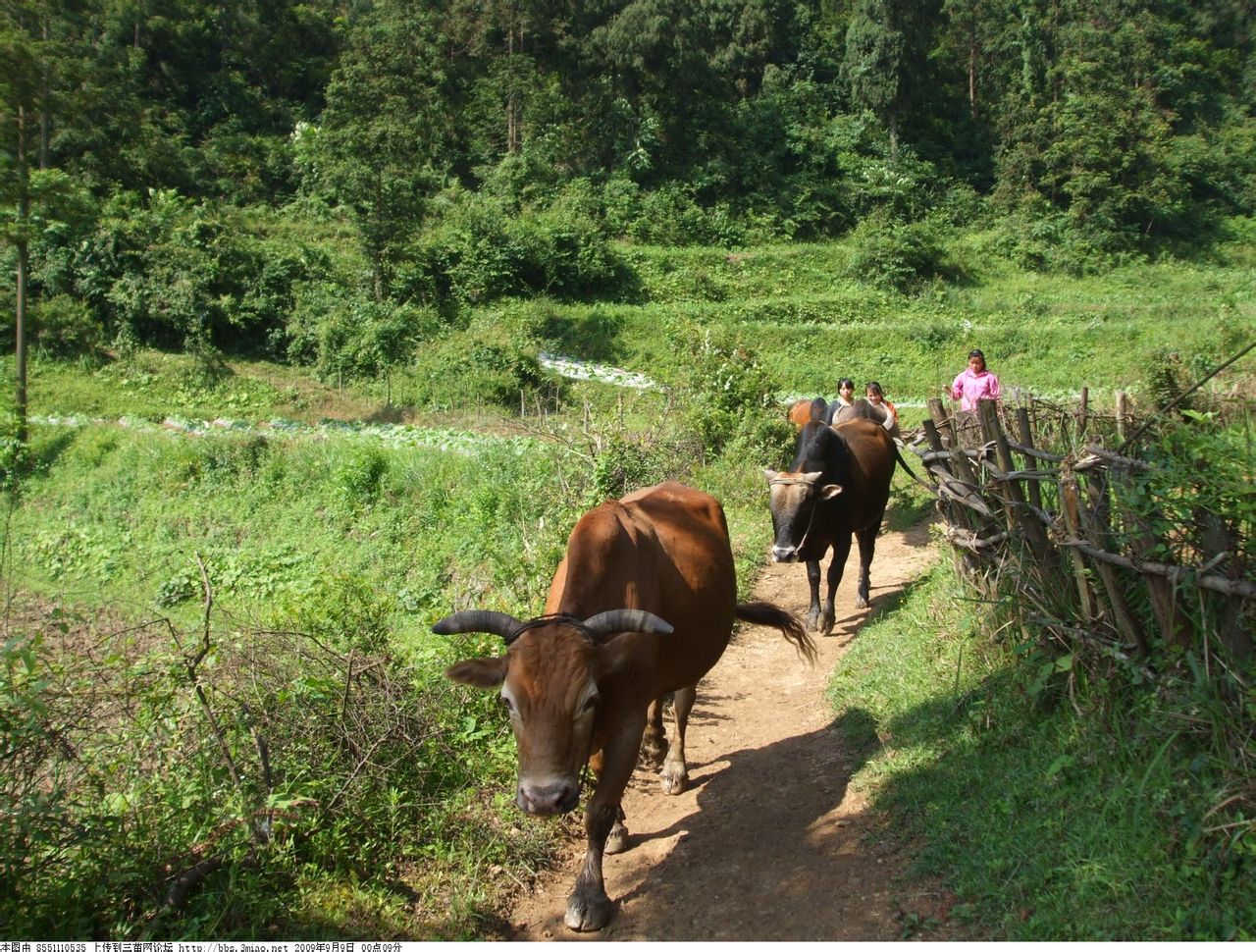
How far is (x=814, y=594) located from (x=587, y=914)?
4928 mm

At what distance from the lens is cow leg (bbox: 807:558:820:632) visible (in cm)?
885

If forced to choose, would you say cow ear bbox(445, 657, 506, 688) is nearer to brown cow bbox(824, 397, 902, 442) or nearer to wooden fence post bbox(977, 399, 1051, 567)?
wooden fence post bbox(977, 399, 1051, 567)

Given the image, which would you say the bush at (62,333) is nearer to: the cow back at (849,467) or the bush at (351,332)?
the bush at (351,332)

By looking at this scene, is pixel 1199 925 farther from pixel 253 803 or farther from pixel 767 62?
pixel 767 62

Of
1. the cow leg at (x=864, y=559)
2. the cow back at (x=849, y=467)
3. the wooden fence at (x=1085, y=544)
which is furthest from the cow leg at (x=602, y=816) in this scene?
the cow leg at (x=864, y=559)

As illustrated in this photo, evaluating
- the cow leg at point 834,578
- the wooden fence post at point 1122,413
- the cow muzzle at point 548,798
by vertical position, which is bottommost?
the cow leg at point 834,578

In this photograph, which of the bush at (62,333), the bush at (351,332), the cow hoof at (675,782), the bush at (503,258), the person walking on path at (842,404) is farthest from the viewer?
the bush at (503,258)

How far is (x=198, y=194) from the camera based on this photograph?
40.6m

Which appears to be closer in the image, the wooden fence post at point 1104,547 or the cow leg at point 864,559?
the wooden fence post at point 1104,547

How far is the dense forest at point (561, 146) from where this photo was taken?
31375 millimetres

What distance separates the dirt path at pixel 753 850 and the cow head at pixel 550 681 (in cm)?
114

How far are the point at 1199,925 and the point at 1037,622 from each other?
1.89 meters

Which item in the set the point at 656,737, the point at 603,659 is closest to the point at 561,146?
the point at 656,737

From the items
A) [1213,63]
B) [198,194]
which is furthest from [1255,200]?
[198,194]
